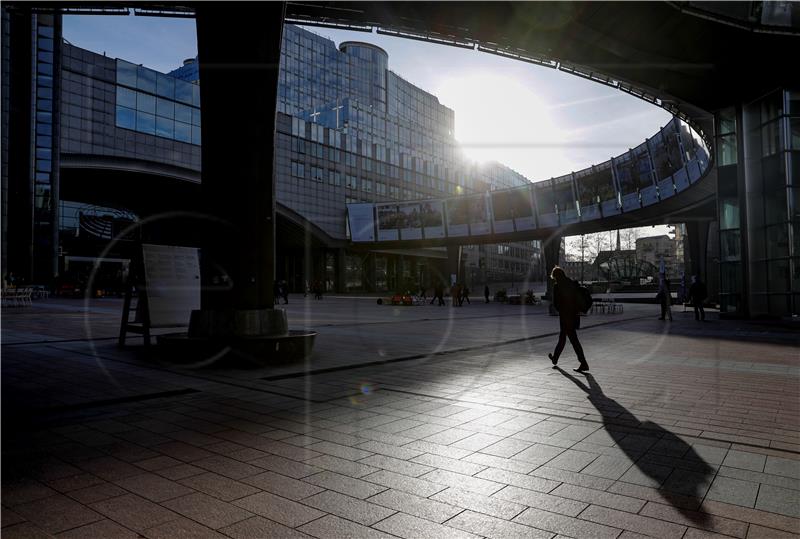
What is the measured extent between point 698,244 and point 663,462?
121 ft

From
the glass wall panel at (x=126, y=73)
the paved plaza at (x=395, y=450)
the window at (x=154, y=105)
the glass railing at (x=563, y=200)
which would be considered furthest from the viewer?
the window at (x=154, y=105)

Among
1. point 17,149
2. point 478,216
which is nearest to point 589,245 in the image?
point 478,216

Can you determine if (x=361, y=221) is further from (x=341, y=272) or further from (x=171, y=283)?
(x=171, y=283)

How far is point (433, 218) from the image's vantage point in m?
59.0

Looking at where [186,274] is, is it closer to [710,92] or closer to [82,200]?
[710,92]

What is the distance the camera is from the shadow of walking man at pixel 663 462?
327cm

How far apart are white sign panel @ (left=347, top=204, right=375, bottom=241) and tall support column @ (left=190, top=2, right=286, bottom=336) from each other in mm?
55784

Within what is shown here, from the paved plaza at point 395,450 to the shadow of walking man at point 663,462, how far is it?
2 centimetres

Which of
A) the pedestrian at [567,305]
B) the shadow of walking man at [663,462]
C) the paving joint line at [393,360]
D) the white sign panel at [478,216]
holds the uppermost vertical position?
the white sign panel at [478,216]

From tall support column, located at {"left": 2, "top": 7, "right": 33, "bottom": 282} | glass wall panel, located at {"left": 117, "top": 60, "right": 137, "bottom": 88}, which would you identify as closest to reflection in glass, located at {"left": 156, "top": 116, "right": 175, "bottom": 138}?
glass wall panel, located at {"left": 117, "top": 60, "right": 137, "bottom": 88}

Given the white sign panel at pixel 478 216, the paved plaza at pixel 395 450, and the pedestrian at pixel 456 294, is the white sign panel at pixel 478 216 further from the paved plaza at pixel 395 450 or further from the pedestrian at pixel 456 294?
the paved plaza at pixel 395 450

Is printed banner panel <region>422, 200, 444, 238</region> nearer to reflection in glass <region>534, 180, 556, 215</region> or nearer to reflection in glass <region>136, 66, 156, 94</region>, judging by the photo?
reflection in glass <region>534, 180, 556, 215</region>

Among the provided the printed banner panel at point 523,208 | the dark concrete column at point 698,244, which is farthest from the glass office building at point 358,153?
the dark concrete column at point 698,244

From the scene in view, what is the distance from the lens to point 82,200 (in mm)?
56500
